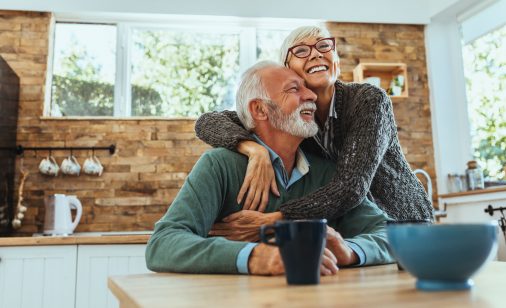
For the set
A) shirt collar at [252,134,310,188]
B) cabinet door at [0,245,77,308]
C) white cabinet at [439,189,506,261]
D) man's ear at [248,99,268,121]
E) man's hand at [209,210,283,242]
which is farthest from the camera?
white cabinet at [439,189,506,261]

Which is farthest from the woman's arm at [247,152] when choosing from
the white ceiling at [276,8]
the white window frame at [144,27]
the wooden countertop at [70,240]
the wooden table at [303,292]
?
the white ceiling at [276,8]

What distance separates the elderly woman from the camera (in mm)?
1279

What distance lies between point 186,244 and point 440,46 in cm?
344

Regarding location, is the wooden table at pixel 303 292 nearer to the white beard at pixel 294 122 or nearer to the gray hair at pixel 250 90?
the white beard at pixel 294 122

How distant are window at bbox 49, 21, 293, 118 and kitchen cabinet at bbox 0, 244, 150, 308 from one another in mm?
1261

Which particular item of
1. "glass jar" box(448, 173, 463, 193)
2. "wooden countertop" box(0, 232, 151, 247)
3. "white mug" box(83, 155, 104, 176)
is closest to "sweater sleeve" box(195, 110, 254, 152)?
"wooden countertop" box(0, 232, 151, 247)

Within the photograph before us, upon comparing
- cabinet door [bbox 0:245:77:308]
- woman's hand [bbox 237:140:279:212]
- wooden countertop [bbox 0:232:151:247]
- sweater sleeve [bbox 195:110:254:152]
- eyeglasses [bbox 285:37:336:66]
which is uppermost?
eyeglasses [bbox 285:37:336:66]

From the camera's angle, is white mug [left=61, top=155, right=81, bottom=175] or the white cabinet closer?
the white cabinet

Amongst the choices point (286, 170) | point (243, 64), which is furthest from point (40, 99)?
point (286, 170)

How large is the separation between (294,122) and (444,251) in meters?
0.86

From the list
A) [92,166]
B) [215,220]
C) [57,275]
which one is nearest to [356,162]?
[215,220]

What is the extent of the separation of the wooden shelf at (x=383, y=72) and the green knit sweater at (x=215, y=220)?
2.30m

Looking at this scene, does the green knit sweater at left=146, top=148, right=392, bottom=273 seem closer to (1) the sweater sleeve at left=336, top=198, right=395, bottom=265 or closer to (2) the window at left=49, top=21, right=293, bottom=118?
(1) the sweater sleeve at left=336, top=198, right=395, bottom=265

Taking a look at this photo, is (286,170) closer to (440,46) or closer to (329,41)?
(329,41)
